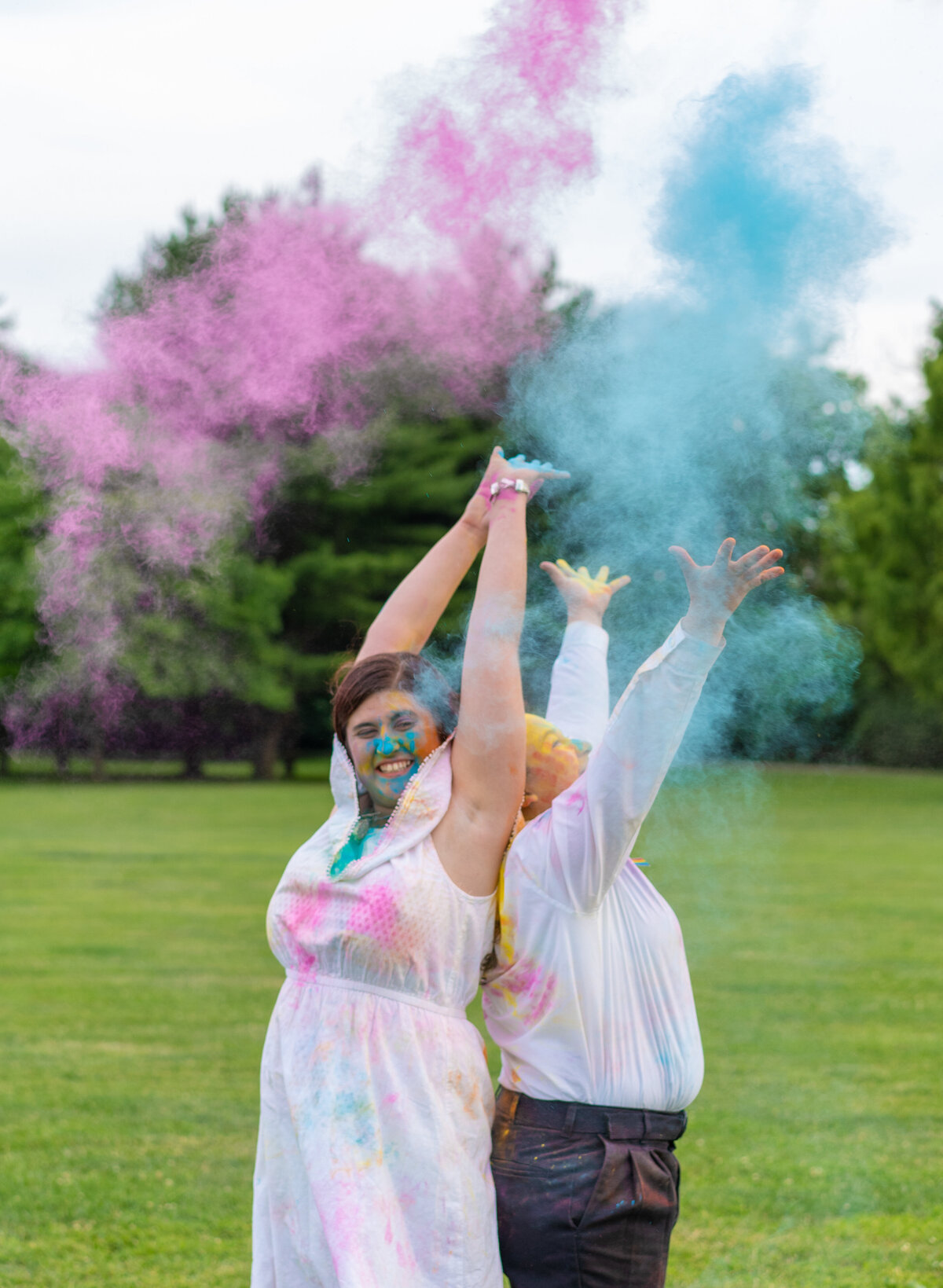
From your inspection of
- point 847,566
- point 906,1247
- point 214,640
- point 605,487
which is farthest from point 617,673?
point 214,640

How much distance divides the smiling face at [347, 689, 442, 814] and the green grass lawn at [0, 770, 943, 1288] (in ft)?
4.74

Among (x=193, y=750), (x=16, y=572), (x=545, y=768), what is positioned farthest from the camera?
(x=193, y=750)

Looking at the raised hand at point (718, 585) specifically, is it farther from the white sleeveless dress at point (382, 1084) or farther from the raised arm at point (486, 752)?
the white sleeveless dress at point (382, 1084)

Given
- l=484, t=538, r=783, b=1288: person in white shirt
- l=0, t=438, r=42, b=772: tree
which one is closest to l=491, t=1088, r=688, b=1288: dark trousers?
l=484, t=538, r=783, b=1288: person in white shirt

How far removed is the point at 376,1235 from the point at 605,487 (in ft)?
6.50

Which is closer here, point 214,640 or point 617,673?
point 617,673

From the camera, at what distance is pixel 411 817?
2.62 meters

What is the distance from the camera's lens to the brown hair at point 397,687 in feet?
9.29

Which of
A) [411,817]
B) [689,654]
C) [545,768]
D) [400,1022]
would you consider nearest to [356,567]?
[545,768]

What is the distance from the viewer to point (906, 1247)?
4.67m

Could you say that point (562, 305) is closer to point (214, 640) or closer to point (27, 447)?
point (27, 447)

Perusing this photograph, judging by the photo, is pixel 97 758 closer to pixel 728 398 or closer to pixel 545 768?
pixel 728 398

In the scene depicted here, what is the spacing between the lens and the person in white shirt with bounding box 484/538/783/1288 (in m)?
2.43

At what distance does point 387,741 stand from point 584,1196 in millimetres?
927
